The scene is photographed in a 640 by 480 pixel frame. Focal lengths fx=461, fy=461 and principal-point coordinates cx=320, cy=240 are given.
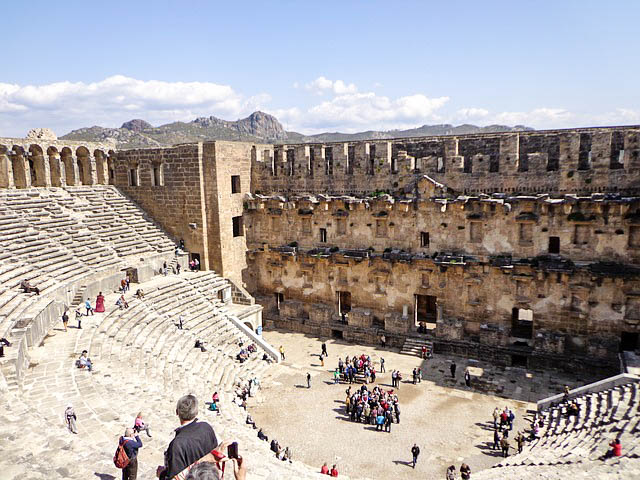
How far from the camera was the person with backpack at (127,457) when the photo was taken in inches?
278

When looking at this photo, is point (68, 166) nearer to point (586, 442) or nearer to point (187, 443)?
point (187, 443)

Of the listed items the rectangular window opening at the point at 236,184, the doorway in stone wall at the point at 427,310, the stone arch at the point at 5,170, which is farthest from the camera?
the rectangular window opening at the point at 236,184

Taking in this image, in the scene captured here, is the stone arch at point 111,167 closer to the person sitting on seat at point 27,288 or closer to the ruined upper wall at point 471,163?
the ruined upper wall at point 471,163

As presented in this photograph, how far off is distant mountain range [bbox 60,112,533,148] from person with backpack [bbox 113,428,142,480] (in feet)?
170

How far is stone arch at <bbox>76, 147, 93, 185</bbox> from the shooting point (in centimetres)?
2595

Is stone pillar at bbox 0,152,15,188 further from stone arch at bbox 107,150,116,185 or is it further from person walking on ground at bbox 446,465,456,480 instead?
person walking on ground at bbox 446,465,456,480

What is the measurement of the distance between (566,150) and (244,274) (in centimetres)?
1717

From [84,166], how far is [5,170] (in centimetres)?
453

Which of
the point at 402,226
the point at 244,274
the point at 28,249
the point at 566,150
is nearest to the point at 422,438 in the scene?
the point at 402,226

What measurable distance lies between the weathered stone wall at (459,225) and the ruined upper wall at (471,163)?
2.45ft

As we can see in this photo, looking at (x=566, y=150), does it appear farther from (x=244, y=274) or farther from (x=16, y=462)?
(x=16, y=462)

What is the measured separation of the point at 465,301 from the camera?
2150cm

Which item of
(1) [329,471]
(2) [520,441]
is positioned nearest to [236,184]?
(1) [329,471]

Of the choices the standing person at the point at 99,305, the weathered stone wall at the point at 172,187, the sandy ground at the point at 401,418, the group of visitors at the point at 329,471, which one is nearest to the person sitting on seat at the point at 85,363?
the standing person at the point at 99,305
